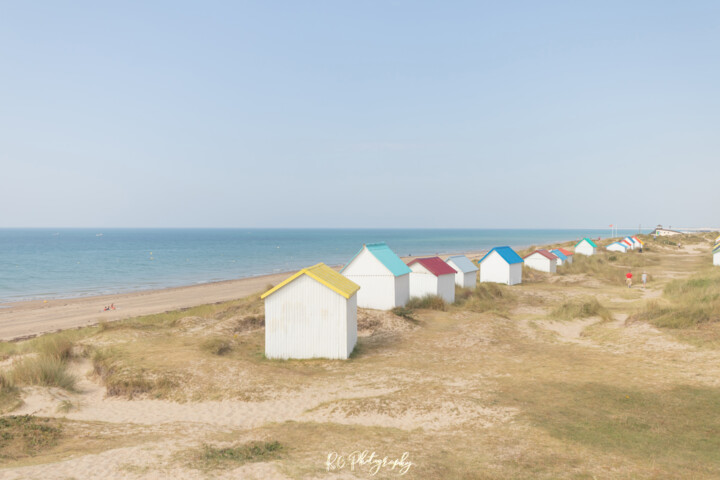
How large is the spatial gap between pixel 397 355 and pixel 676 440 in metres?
9.90

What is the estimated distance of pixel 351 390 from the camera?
14.4 m

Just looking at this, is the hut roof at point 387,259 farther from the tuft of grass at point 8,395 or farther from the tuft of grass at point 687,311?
the tuft of grass at point 8,395

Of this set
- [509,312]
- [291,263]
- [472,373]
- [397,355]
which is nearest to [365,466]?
[472,373]

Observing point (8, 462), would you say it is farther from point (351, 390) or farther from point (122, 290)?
point (122, 290)

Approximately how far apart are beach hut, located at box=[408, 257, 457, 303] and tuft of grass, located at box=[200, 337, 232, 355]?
1258cm

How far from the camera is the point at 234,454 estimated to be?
9281 millimetres

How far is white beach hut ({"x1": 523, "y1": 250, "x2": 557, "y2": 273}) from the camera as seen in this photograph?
155 feet

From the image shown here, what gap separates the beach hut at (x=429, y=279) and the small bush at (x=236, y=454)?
19500 millimetres

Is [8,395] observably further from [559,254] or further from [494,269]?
[559,254]

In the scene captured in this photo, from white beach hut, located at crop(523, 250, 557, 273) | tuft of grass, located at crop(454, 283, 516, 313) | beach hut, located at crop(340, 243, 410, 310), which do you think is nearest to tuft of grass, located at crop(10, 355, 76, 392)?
beach hut, located at crop(340, 243, 410, 310)

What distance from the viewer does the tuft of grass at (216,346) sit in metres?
18.4

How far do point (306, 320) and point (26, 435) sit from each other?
9079 millimetres
